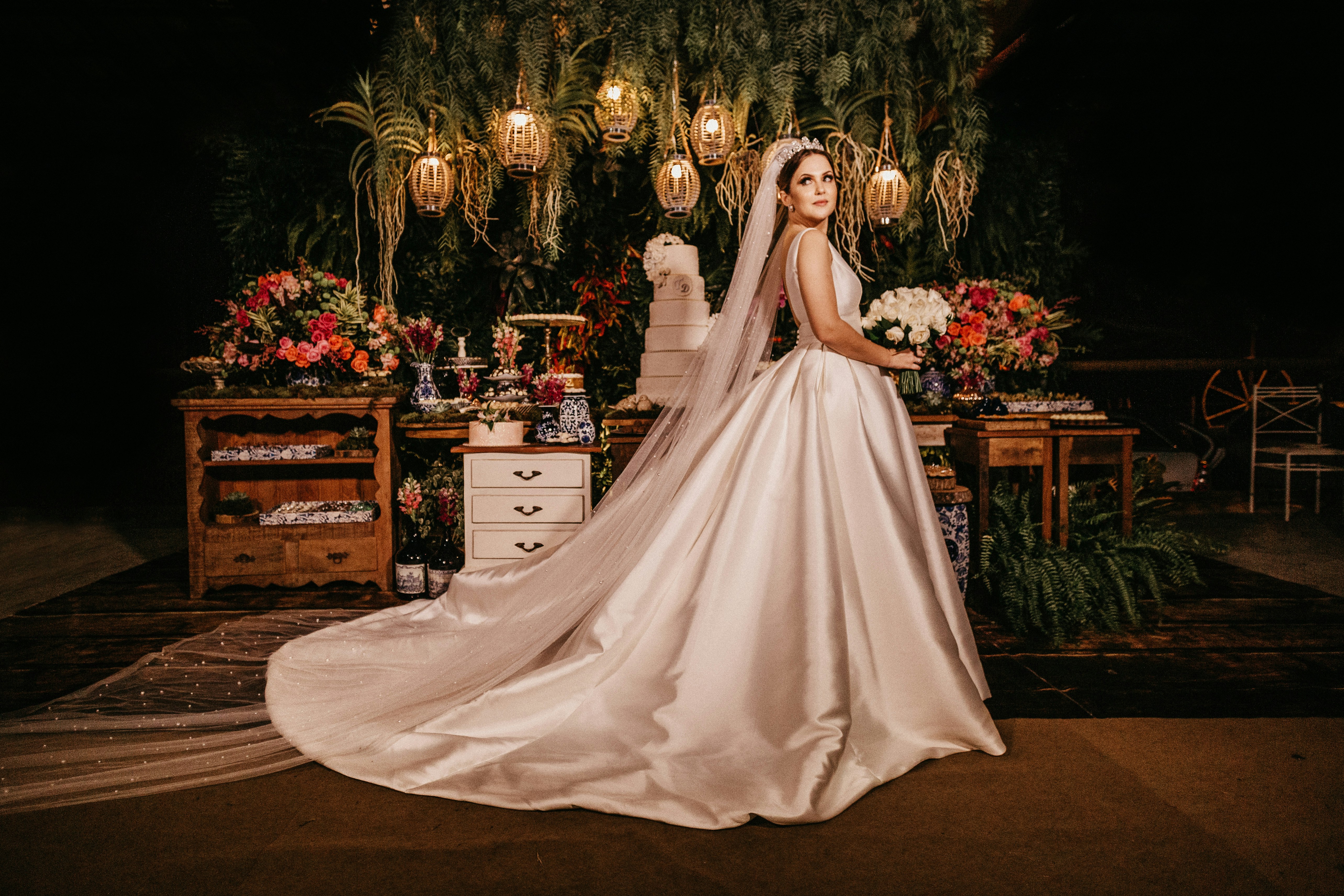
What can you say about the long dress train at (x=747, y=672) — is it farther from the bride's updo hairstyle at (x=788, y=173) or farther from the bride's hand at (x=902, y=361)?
the bride's updo hairstyle at (x=788, y=173)

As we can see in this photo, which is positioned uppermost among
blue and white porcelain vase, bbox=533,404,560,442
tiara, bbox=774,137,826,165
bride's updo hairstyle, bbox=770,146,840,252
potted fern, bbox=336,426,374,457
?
tiara, bbox=774,137,826,165

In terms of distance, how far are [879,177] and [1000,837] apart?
3684 millimetres

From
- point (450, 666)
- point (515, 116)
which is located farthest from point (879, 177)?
point (450, 666)

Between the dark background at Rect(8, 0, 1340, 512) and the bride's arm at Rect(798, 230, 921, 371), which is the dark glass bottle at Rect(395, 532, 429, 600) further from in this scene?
the dark background at Rect(8, 0, 1340, 512)

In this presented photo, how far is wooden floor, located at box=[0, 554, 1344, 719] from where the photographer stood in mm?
2607

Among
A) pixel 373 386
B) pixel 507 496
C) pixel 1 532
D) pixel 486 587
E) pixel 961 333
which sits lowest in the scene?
pixel 1 532

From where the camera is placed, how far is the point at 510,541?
3.81 m

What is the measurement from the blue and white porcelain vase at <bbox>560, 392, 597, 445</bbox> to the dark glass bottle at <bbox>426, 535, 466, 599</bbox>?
887mm

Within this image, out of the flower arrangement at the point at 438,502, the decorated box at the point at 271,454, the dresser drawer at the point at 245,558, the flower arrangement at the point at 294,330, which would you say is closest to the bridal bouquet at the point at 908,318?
the flower arrangement at the point at 438,502

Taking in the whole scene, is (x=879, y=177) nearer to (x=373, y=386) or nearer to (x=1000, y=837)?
(x=373, y=386)

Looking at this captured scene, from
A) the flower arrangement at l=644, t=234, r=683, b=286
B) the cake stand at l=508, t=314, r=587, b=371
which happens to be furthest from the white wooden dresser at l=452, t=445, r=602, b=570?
the flower arrangement at l=644, t=234, r=683, b=286

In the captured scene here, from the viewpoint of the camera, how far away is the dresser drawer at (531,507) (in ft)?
12.5

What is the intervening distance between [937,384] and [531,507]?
2.40 meters

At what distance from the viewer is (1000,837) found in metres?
1.76
